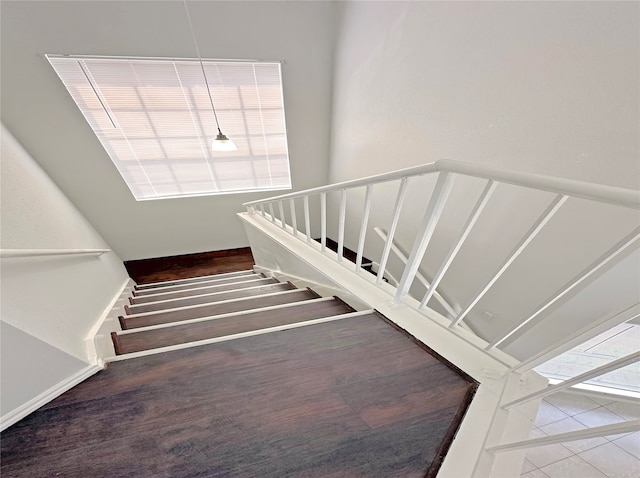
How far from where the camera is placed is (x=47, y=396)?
0.79 m

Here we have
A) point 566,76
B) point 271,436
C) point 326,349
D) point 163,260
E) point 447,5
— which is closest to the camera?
point 271,436

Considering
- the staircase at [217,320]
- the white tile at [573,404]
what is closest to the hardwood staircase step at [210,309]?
the staircase at [217,320]

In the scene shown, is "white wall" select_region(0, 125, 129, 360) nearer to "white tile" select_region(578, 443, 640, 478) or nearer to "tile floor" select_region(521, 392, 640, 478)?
"tile floor" select_region(521, 392, 640, 478)

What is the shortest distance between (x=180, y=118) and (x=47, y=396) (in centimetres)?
361

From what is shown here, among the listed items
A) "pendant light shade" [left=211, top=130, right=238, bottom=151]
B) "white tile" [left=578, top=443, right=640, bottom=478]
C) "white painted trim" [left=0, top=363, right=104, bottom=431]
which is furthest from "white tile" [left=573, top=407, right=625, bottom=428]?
"pendant light shade" [left=211, top=130, right=238, bottom=151]

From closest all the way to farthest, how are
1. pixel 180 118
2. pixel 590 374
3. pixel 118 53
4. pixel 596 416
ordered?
pixel 590 374 < pixel 596 416 < pixel 118 53 < pixel 180 118

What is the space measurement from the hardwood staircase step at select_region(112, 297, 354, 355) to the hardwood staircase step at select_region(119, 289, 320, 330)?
0.37 metres

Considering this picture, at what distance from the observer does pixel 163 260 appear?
4766 mm

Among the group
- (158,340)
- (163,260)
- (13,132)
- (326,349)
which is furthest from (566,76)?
(163,260)

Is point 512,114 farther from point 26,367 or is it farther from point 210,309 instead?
point 26,367

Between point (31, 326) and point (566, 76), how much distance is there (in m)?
2.54

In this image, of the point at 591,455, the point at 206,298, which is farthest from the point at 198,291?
the point at 591,455

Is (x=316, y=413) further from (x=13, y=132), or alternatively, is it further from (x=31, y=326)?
(x=13, y=132)

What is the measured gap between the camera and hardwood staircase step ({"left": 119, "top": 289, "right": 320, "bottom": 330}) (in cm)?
175
